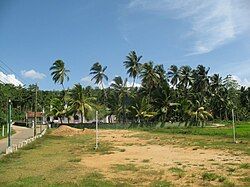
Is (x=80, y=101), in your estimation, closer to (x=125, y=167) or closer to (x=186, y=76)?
(x=186, y=76)

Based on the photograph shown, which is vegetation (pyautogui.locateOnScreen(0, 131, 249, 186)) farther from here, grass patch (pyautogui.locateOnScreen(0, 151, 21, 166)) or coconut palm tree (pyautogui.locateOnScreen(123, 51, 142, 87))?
coconut palm tree (pyautogui.locateOnScreen(123, 51, 142, 87))

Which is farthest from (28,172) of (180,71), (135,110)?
(180,71)

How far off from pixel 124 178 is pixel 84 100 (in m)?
50.7

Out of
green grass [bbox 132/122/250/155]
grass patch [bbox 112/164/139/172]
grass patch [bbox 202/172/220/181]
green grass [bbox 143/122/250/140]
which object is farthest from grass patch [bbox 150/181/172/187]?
green grass [bbox 143/122/250/140]

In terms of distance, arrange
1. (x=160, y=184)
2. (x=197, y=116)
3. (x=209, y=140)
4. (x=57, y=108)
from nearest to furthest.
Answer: (x=160, y=184)
(x=209, y=140)
(x=197, y=116)
(x=57, y=108)

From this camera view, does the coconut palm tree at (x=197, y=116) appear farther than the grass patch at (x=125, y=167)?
Yes

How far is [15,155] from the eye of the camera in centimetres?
2386

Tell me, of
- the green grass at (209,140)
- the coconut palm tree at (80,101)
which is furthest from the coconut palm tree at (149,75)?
the green grass at (209,140)

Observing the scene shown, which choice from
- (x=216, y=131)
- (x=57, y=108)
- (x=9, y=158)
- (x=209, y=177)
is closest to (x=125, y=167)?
(x=209, y=177)

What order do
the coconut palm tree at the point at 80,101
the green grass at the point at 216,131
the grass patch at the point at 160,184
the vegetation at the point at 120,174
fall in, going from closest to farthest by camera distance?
1. the grass patch at the point at 160,184
2. the vegetation at the point at 120,174
3. the green grass at the point at 216,131
4. the coconut palm tree at the point at 80,101

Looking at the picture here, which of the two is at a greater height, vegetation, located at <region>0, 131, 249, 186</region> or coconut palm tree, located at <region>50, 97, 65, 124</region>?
coconut palm tree, located at <region>50, 97, 65, 124</region>

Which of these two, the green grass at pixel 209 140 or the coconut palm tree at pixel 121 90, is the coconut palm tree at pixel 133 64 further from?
the green grass at pixel 209 140

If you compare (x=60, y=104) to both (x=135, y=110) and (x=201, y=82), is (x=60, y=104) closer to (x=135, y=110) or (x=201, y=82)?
(x=135, y=110)

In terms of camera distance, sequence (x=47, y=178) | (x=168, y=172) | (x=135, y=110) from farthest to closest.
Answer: (x=135, y=110)
(x=168, y=172)
(x=47, y=178)
